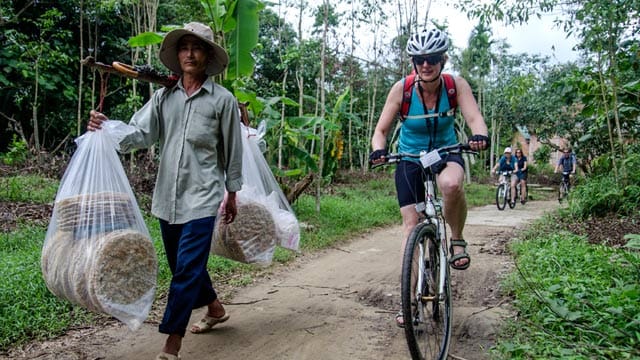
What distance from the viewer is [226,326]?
3.58 m

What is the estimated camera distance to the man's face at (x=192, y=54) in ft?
9.88

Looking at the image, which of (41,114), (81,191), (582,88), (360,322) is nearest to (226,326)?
(360,322)

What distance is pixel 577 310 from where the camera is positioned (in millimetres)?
3051

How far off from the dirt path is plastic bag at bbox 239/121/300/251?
0.63 meters

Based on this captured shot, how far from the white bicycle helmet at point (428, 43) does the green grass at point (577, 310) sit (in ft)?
4.80

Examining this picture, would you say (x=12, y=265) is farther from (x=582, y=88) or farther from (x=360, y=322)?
(x=582, y=88)

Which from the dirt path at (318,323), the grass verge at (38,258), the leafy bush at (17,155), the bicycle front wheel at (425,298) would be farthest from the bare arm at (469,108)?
the leafy bush at (17,155)

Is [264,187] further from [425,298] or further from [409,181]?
[425,298]

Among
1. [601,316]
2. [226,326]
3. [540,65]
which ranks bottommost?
[226,326]

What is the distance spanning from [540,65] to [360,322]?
921 inches

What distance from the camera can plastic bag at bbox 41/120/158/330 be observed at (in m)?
2.62

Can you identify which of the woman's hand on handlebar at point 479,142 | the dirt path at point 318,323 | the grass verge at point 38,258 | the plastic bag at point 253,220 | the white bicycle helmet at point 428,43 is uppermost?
the white bicycle helmet at point 428,43

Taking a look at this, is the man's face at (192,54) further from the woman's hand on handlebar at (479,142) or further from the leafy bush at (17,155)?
the leafy bush at (17,155)

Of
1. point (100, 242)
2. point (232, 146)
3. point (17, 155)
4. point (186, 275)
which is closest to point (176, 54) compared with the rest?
point (232, 146)
